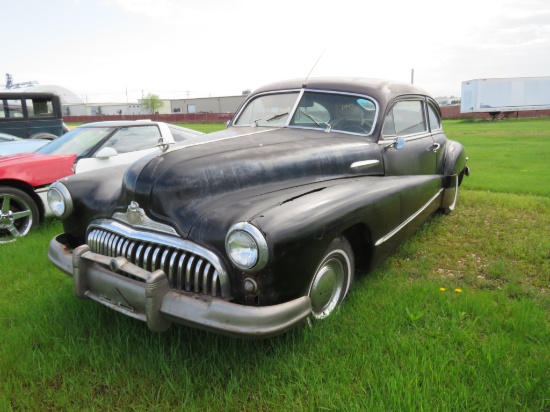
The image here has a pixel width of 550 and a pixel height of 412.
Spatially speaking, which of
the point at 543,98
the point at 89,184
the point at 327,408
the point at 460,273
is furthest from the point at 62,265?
the point at 543,98

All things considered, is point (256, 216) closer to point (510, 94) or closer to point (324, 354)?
point (324, 354)

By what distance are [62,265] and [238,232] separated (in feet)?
4.73

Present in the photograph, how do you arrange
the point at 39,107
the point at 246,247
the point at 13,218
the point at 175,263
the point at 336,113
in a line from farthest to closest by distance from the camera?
the point at 39,107 → the point at 13,218 → the point at 336,113 → the point at 175,263 → the point at 246,247

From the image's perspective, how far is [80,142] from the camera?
18.7ft

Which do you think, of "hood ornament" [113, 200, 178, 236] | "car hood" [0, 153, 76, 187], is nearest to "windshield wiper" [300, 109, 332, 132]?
"hood ornament" [113, 200, 178, 236]

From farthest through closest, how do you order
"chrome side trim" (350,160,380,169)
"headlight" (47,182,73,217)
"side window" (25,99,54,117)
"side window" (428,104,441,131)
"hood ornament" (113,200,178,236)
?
"side window" (25,99,54,117) → "side window" (428,104,441,131) → "chrome side trim" (350,160,380,169) → "headlight" (47,182,73,217) → "hood ornament" (113,200,178,236)

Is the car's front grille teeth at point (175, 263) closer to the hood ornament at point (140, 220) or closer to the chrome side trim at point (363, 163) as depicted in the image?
the hood ornament at point (140, 220)

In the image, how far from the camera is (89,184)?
3137mm

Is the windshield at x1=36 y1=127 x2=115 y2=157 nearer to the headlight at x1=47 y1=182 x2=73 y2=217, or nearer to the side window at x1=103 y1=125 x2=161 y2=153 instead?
the side window at x1=103 y1=125 x2=161 y2=153

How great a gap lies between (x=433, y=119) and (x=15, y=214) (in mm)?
4971

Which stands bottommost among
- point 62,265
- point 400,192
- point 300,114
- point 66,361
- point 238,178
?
point 66,361

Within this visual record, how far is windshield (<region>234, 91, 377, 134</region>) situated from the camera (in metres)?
3.68

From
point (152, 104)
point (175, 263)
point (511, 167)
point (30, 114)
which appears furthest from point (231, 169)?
point (152, 104)

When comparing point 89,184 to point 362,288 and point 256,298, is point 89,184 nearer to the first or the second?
point 256,298
